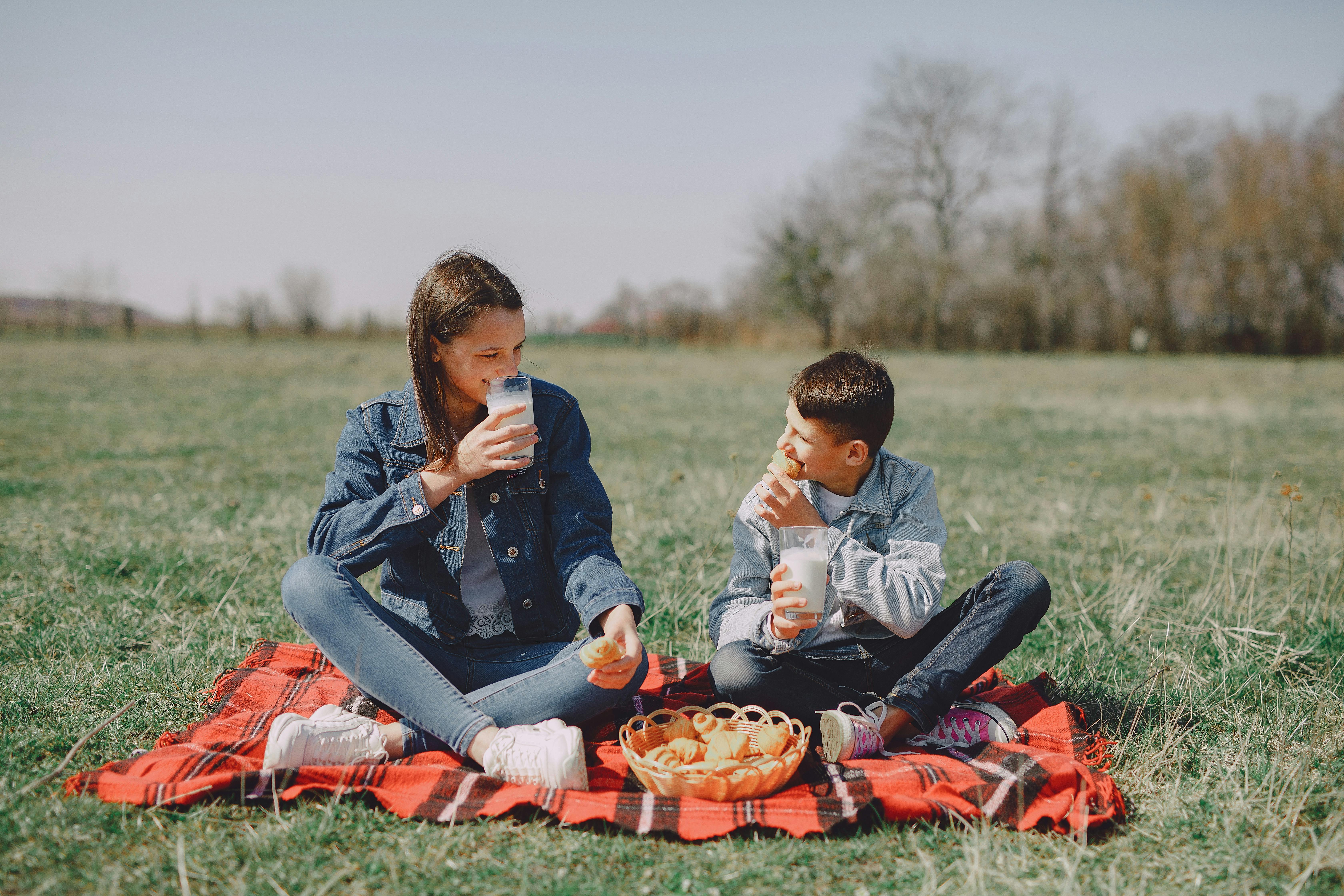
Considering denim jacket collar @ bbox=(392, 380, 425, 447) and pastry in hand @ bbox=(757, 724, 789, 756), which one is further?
denim jacket collar @ bbox=(392, 380, 425, 447)

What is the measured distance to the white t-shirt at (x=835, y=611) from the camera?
255cm

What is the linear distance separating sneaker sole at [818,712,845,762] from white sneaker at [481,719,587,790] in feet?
2.09

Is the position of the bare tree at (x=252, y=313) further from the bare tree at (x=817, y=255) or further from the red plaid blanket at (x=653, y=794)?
the red plaid blanket at (x=653, y=794)

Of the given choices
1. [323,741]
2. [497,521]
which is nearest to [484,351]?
[497,521]

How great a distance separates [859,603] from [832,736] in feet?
1.18

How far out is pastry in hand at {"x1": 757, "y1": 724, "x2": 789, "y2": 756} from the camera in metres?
2.23

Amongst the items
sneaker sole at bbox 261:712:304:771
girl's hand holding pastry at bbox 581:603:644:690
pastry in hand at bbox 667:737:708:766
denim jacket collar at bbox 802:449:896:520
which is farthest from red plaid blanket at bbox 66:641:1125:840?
denim jacket collar at bbox 802:449:896:520

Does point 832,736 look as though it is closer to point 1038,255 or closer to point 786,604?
point 786,604

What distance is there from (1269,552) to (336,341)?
32.3 m

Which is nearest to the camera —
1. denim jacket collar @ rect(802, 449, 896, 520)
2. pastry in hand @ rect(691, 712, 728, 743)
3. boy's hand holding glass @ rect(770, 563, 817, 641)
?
boy's hand holding glass @ rect(770, 563, 817, 641)

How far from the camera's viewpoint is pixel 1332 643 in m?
3.05

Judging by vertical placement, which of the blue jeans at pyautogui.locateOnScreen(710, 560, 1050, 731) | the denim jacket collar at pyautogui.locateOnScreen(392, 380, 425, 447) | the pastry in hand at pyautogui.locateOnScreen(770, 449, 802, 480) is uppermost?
the denim jacket collar at pyautogui.locateOnScreen(392, 380, 425, 447)

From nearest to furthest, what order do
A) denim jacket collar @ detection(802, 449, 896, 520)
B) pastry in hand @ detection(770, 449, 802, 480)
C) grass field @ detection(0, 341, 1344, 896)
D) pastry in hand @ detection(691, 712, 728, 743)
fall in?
grass field @ detection(0, 341, 1344, 896) → pastry in hand @ detection(691, 712, 728, 743) → pastry in hand @ detection(770, 449, 802, 480) → denim jacket collar @ detection(802, 449, 896, 520)

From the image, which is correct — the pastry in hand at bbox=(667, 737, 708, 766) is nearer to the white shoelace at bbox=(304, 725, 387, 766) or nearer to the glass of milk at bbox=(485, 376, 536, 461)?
the white shoelace at bbox=(304, 725, 387, 766)
